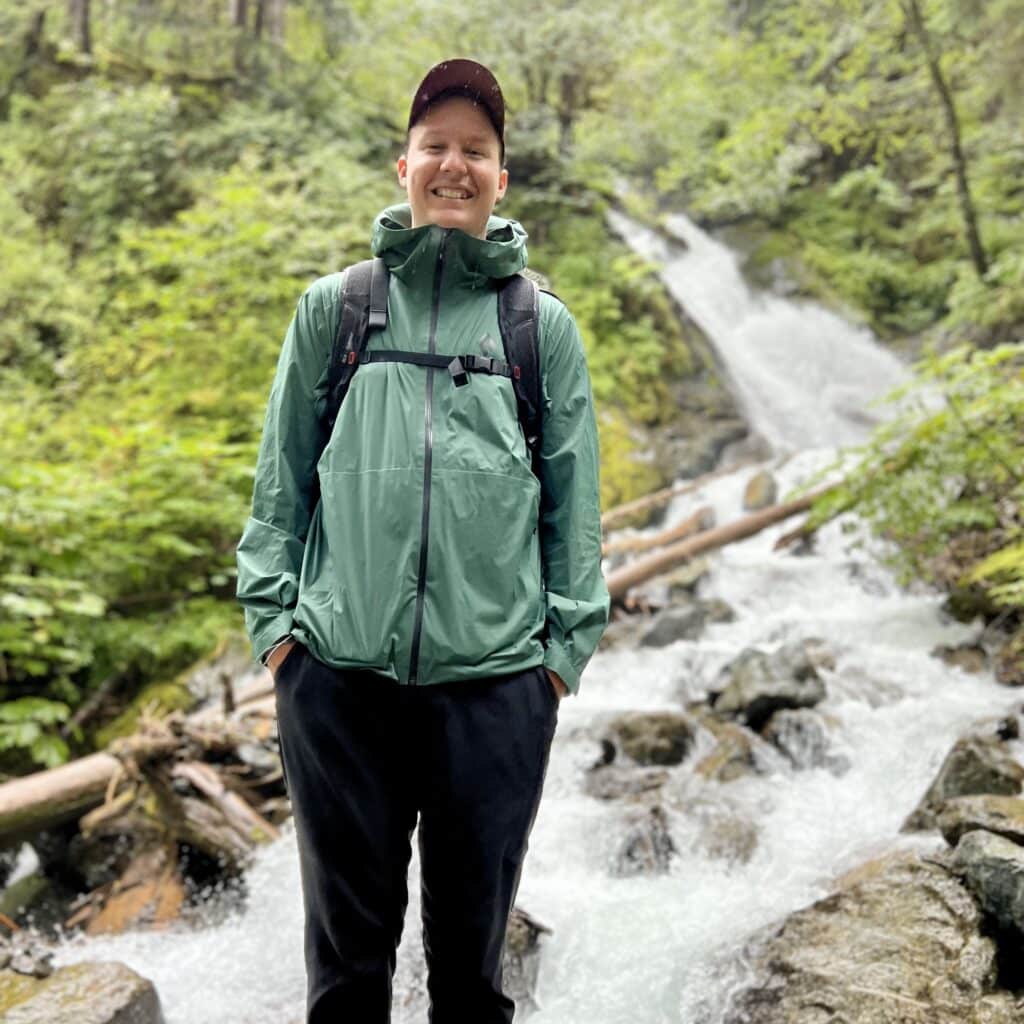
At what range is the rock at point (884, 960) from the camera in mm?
2678

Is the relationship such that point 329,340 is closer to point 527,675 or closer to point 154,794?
point 527,675

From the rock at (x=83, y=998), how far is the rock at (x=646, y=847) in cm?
225

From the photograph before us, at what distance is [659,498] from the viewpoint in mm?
11203

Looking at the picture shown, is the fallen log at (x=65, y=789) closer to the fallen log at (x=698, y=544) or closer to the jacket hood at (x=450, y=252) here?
the jacket hood at (x=450, y=252)

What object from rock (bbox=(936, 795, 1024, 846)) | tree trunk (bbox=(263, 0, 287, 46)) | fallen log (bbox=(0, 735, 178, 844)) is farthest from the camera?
tree trunk (bbox=(263, 0, 287, 46))

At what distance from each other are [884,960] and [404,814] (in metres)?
2.11

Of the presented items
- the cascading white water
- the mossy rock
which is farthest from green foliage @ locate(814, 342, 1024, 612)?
the mossy rock

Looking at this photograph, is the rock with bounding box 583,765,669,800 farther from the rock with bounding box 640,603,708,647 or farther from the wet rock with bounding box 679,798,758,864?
the rock with bounding box 640,603,708,647

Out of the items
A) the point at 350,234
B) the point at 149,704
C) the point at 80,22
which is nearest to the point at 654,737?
the point at 149,704

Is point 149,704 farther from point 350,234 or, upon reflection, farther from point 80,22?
point 80,22

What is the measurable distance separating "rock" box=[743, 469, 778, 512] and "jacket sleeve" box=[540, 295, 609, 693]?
9.28m

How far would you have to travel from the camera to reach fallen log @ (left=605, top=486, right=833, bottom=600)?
8.38 metres

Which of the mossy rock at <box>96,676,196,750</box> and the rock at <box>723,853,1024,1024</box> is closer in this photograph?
the rock at <box>723,853,1024,1024</box>

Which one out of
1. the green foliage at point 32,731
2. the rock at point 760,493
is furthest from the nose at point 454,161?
the rock at point 760,493
